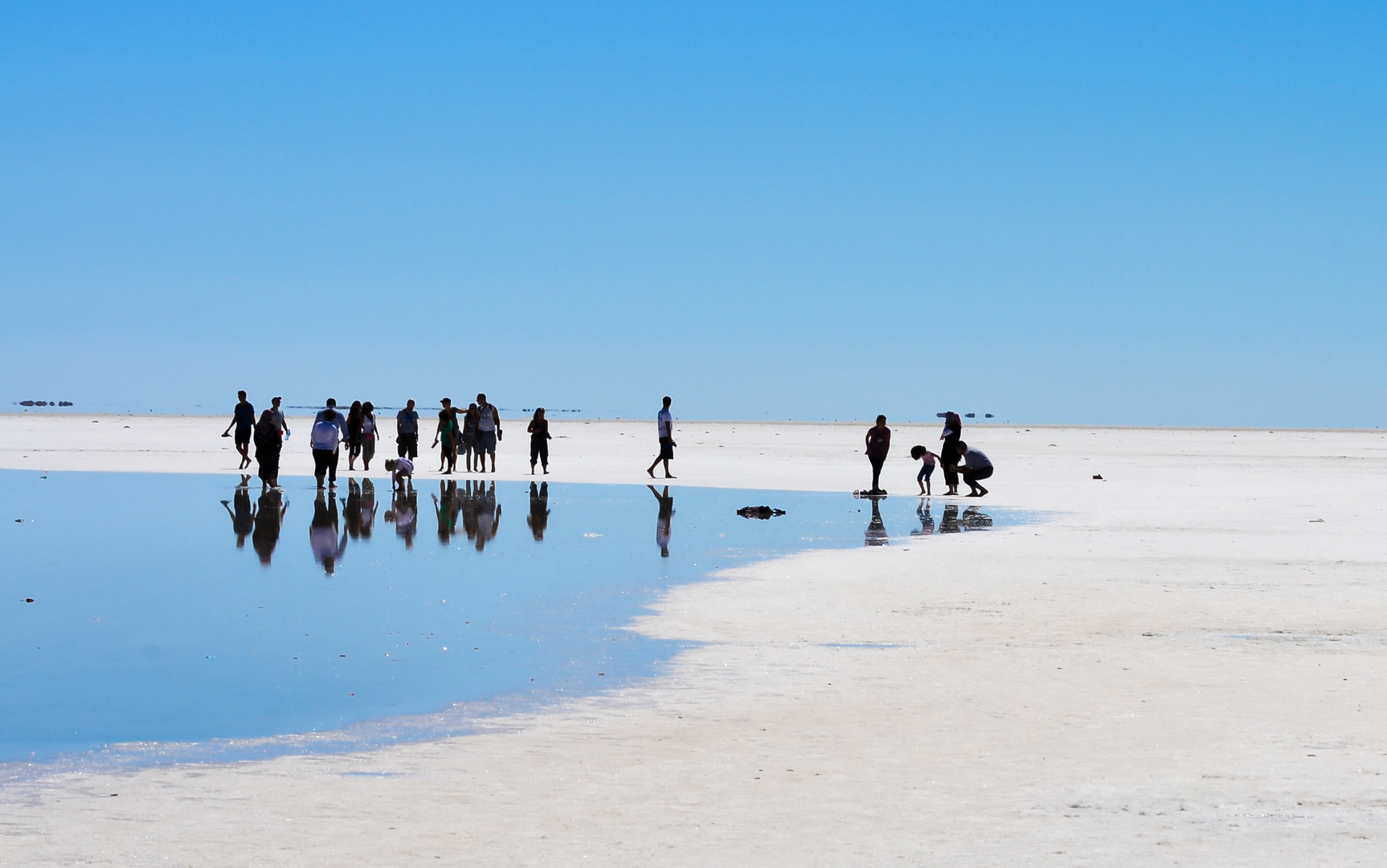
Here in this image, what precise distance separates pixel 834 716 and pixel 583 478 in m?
27.6

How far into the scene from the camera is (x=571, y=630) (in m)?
11.4

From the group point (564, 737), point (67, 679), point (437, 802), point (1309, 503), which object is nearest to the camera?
point (437, 802)

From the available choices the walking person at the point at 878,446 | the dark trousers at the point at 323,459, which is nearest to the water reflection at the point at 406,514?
the dark trousers at the point at 323,459

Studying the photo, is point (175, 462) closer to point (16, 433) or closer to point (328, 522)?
point (328, 522)

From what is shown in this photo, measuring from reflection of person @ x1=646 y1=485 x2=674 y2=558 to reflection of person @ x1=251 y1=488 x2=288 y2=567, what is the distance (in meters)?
4.94

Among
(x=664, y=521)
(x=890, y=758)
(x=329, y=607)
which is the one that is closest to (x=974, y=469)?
(x=664, y=521)

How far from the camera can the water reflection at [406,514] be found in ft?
63.9

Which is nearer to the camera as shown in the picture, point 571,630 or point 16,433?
point 571,630

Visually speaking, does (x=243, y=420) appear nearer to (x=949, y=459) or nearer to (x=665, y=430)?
(x=665, y=430)

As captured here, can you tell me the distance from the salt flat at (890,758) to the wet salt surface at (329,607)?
61cm

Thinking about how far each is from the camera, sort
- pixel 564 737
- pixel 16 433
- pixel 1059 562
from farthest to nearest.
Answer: pixel 16 433
pixel 1059 562
pixel 564 737

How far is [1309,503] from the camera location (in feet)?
91.1

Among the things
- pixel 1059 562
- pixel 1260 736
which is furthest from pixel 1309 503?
pixel 1260 736

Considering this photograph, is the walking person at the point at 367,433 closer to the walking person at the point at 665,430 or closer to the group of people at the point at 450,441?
the group of people at the point at 450,441
